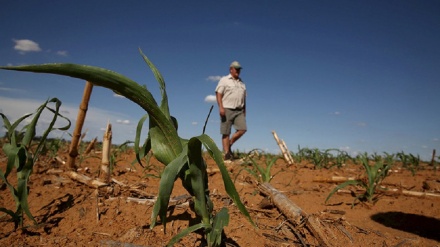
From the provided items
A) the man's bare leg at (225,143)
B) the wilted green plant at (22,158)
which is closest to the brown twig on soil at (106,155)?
the wilted green plant at (22,158)

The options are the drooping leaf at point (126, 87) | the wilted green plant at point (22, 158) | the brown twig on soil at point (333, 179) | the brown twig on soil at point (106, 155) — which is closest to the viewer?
the drooping leaf at point (126, 87)

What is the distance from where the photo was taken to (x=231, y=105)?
5.99m

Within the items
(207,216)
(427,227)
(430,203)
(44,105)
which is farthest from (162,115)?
(430,203)

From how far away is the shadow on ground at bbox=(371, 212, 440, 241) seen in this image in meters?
2.22

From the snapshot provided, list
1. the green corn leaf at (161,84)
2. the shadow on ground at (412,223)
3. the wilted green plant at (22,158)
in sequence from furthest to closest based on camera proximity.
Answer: the shadow on ground at (412,223) → the wilted green plant at (22,158) → the green corn leaf at (161,84)

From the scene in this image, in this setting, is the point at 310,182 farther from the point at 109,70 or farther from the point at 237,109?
the point at 109,70

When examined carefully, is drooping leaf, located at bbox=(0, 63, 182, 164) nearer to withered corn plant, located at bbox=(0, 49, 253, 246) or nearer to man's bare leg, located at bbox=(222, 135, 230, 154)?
withered corn plant, located at bbox=(0, 49, 253, 246)

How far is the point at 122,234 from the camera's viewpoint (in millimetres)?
1801

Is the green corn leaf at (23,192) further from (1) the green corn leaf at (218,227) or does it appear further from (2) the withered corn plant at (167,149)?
(1) the green corn leaf at (218,227)

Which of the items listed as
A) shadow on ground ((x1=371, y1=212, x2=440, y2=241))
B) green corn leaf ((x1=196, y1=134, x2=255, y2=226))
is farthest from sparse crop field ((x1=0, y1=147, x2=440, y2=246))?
green corn leaf ((x1=196, y1=134, x2=255, y2=226))

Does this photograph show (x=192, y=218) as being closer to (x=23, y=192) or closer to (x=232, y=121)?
(x=23, y=192)

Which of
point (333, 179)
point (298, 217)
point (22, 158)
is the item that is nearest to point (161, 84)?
point (22, 158)

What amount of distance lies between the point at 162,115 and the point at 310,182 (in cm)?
310

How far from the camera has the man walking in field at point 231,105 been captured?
19.6 ft
